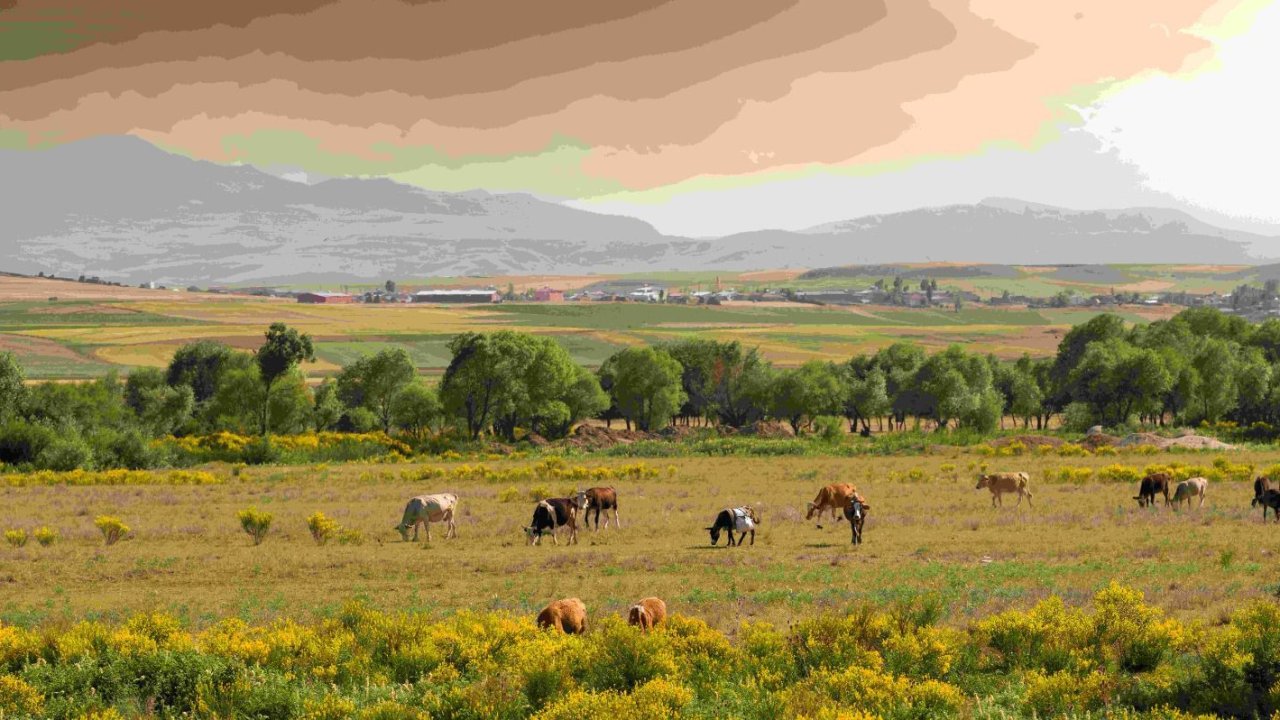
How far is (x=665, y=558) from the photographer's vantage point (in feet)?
99.0

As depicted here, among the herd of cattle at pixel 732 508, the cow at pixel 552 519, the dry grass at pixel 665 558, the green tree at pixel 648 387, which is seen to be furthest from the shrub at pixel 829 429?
the cow at pixel 552 519

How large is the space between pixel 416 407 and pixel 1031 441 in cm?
5594

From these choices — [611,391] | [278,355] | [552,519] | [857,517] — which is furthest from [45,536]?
[611,391]

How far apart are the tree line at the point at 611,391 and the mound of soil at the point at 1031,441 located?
57.9 feet

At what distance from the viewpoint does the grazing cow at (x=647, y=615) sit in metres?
19.0

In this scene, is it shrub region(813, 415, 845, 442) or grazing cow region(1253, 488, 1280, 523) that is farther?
shrub region(813, 415, 845, 442)

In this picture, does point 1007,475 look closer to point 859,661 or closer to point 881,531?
point 881,531

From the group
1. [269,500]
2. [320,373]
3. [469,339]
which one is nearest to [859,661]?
[269,500]

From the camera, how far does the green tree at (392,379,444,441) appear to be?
99.7m

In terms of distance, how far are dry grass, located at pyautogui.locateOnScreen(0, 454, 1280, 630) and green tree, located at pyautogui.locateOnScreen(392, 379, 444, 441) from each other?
5102 cm

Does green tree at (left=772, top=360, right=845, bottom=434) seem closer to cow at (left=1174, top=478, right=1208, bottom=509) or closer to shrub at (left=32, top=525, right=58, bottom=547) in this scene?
cow at (left=1174, top=478, right=1208, bottom=509)

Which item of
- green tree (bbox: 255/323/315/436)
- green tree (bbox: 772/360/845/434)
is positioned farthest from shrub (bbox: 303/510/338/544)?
green tree (bbox: 772/360/845/434)

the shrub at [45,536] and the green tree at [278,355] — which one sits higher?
the green tree at [278,355]

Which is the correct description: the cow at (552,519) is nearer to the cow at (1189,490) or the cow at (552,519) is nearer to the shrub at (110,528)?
the shrub at (110,528)
